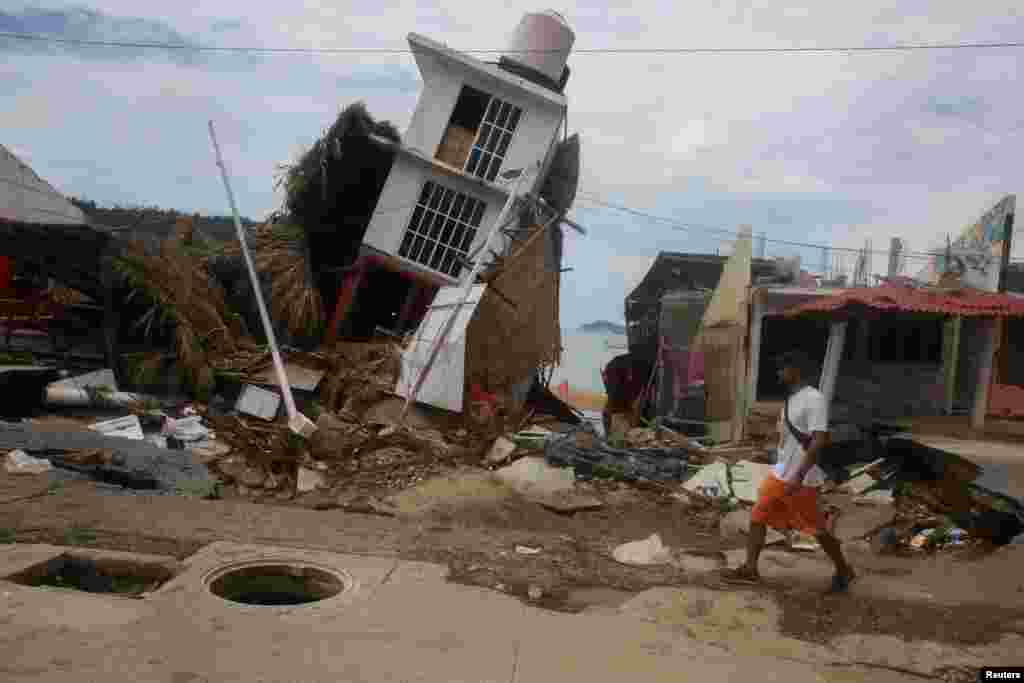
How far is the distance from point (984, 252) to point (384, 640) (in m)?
14.5

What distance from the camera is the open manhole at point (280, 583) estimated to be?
4926 millimetres

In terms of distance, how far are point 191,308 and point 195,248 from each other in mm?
3201

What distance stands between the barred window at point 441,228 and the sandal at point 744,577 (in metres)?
11.8

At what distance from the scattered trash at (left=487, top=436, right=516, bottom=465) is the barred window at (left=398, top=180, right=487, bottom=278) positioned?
24.1 feet

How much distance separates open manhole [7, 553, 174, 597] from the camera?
4.78 metres

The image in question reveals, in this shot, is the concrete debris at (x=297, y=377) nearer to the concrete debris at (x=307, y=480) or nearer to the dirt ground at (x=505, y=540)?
the concrete debris at (x=307, y=480)

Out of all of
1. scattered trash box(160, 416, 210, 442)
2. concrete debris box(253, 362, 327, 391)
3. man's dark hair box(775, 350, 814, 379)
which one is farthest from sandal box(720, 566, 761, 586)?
concrete debris box(253, 362, 327, 391)

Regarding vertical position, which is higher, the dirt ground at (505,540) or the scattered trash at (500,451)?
the scattered trash at (500,451)

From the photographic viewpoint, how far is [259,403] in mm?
11594

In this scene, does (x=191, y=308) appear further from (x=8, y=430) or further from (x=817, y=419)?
(x=817, y=419)

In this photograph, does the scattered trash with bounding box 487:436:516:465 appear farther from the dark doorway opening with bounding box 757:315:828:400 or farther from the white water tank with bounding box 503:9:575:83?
the white water tank with bounding box 503:9:575:83

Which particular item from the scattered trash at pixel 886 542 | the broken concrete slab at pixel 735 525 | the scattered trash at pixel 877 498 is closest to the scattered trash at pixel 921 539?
the scattered trash at pixel 886 542

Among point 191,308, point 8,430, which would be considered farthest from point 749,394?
point 8,430

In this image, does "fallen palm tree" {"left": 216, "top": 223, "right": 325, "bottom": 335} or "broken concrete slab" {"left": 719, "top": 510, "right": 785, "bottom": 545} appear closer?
"broken concrete slab" {"left": 719, "top": 510, "right": 785, "bottom": 545}
